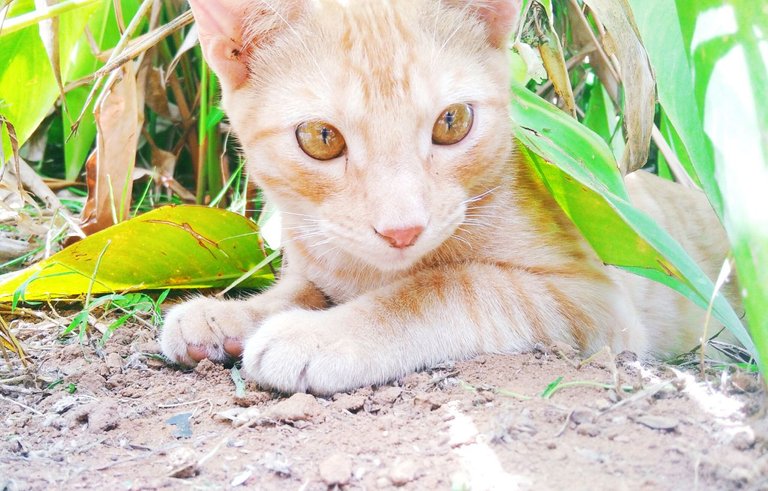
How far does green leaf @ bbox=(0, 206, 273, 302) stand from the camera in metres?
2.14

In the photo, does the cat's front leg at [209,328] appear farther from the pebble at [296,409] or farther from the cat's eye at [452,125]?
the cat's eye at [452,125]

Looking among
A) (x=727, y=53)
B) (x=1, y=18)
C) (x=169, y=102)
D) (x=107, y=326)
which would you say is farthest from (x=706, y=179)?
(x=169, y=102)

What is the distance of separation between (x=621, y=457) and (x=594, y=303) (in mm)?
716

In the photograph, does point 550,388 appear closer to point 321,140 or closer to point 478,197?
point 478,197

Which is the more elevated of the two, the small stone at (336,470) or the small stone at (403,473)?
the small stone at (336,470)

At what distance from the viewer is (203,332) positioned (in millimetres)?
1850

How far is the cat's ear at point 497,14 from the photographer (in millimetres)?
1833

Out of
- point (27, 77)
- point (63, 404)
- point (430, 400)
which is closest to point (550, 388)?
point (430, 400)

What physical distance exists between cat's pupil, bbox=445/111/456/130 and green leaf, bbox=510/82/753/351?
179 millimetres

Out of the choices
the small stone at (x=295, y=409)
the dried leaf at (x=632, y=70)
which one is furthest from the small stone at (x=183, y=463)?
the dried leaf at (x=632, y=70)

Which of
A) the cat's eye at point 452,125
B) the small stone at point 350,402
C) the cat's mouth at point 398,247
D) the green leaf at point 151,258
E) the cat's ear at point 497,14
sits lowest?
the small stone at point 350,402

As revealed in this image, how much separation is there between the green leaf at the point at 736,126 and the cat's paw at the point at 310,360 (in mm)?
750

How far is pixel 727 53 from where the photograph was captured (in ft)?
3.95

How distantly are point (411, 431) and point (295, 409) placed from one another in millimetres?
241
